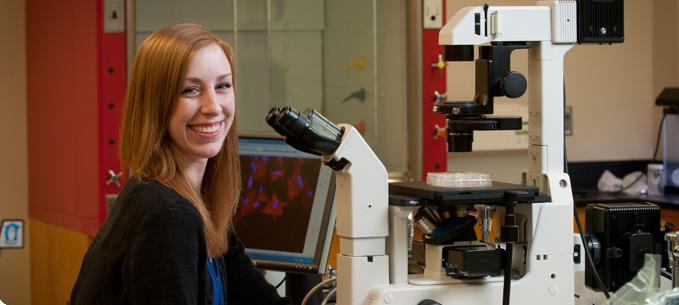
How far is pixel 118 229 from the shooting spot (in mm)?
1415

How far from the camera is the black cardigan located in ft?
4.46

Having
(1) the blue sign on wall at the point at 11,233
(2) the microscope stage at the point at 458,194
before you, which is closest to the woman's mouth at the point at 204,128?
(2) the microscope stage at the point at 458,194

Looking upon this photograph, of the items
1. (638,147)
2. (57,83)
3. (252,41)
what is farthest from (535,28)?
(638,147)

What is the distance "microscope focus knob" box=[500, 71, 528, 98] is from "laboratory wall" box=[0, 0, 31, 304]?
266cm

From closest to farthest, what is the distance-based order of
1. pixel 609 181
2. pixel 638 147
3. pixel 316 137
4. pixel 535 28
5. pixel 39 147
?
1. pixel 316 137
2. pixel 535 28
3. pixel 39 147
4. pixel 609 181
5. pixel 638 147

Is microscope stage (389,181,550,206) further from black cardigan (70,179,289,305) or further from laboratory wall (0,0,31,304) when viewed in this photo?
laboratory wall (0,0,31,304)

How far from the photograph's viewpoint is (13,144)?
3.76 meters

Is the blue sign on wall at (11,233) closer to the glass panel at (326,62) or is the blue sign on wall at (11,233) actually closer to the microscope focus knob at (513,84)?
the glass panel at (326,62)

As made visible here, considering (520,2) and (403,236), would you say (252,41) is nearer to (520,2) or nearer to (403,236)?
(520,2)

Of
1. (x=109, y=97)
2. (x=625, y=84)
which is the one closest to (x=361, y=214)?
(x=109, y=97)

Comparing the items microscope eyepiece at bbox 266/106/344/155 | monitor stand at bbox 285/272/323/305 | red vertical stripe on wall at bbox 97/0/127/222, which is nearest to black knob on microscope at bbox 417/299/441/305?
microscope eyepiece at bbox 266/106/344/155

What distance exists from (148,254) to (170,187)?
14cm

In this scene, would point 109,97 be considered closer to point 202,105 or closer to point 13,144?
point 13,144

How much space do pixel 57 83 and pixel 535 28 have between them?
223cm
